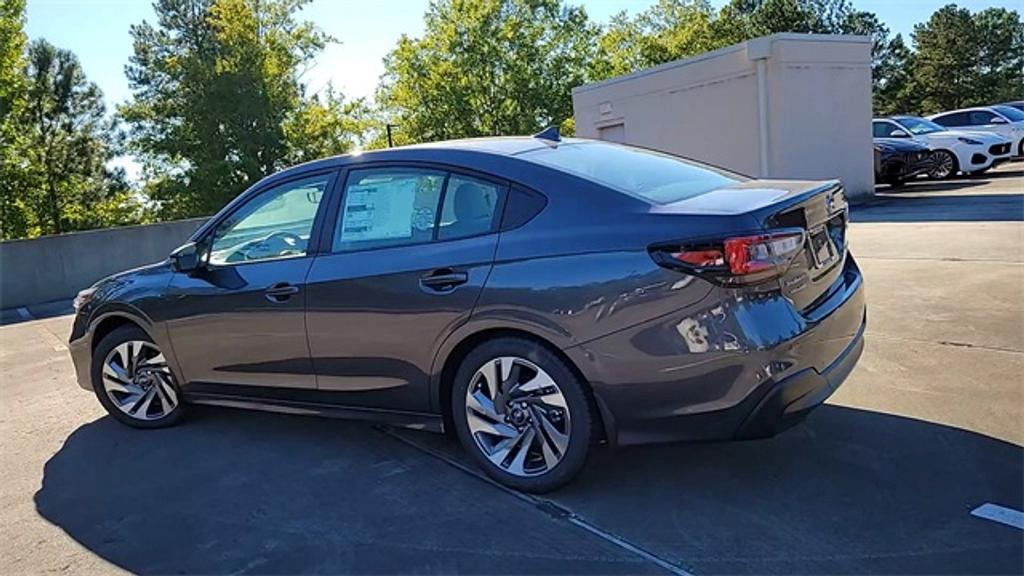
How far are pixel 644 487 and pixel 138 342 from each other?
3.22 m

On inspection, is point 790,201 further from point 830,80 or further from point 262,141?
point 262,141

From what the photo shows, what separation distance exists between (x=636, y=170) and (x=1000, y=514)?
2.02 m

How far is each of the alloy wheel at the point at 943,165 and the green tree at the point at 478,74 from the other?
23021 mm

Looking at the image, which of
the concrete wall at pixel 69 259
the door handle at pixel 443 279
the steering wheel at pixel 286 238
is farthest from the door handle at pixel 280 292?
the concrete wall at pixel 69 259

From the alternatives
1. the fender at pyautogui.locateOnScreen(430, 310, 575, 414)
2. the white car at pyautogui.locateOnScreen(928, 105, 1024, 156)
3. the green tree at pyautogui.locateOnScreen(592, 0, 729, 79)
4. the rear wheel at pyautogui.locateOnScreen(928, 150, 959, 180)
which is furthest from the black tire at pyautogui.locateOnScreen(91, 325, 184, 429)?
the green tree at pyautogui.locateOnScreen(592, 0, 729, 79)

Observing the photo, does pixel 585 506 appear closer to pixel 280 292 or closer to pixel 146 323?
pixel 280 292

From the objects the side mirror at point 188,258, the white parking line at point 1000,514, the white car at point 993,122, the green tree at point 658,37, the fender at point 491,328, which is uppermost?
the green tree at point 658,37

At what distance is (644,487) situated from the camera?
344 centimetres

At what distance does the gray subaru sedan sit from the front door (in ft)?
0.04

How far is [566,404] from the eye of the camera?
3275 millimetres

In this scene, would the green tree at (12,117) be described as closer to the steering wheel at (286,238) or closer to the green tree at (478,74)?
the green tree at (478,74)

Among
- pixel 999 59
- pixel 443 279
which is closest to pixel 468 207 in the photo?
pixel 443 279

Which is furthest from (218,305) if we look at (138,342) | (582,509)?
(582,509)

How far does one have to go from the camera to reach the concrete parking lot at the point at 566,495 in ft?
9.48
